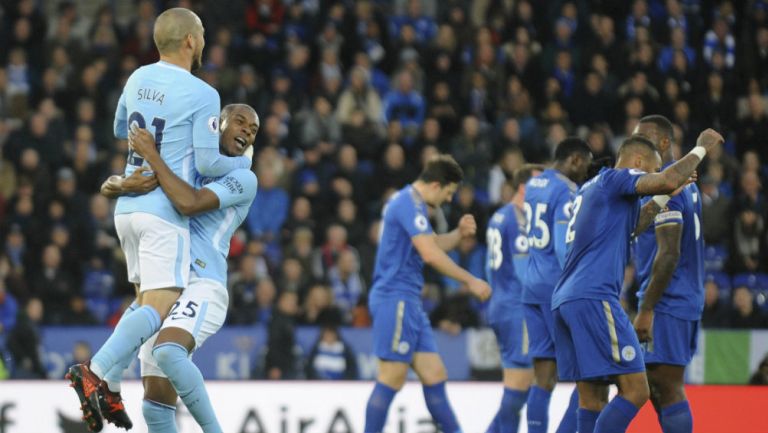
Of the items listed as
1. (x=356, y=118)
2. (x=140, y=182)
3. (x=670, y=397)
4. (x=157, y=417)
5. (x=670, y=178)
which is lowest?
(x=157, y=417)

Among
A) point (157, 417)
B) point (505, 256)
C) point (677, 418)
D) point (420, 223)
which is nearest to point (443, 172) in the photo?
point (420, 223)

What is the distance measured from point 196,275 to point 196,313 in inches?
9.8

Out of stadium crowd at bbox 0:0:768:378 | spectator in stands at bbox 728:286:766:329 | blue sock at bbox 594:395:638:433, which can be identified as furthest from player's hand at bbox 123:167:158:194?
spectator in stands at bbox 728:286:766:329

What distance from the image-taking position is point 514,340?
33.0 feet

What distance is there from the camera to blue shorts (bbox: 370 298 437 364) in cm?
944

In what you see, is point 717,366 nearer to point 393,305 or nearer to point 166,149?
point 393,305

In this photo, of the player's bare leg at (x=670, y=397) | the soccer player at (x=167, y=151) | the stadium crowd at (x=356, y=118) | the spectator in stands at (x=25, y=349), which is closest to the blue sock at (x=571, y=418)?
the player's bare leg at (x=670, y=397)

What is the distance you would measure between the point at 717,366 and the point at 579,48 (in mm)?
5419

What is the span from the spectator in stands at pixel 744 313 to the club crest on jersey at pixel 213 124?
862 centimetres

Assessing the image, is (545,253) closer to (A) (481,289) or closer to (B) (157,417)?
(A) (481,289)

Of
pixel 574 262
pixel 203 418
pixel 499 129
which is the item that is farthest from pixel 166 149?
pixel 499 129

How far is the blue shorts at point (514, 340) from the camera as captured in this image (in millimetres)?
9961

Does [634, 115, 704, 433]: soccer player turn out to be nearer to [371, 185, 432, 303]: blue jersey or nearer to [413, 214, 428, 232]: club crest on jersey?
[413, 214, 428, 232]: club crest on jersey

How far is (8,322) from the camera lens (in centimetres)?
1389
